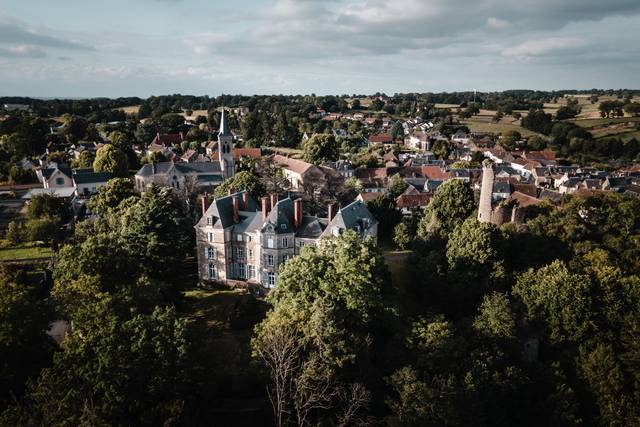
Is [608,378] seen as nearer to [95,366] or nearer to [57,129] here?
[95,366]

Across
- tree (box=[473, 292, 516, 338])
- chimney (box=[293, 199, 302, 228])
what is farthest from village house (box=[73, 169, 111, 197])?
tree (box=[473, 292, 516, 338])

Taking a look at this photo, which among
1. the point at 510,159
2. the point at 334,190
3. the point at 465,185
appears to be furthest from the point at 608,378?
the point at 510,159

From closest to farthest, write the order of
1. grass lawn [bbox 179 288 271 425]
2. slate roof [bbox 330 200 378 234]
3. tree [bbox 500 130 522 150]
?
grass lawn [bbox 179 288 271 425] → slate roof [bbox 330 200 378 234] → tree [bbox 500 130 522 150]

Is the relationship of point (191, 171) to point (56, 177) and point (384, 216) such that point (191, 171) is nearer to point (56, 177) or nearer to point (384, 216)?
point (56, 177)

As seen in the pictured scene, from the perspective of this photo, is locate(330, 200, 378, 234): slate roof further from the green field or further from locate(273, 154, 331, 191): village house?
the green field

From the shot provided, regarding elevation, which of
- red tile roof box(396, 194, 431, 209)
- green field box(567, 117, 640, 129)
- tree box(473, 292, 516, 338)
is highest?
green field box(567, 117, 640, 129)

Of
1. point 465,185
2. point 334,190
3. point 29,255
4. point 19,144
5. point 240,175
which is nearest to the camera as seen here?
point 29,255

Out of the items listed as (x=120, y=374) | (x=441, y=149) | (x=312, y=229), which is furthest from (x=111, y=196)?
(x=441, y=149)
